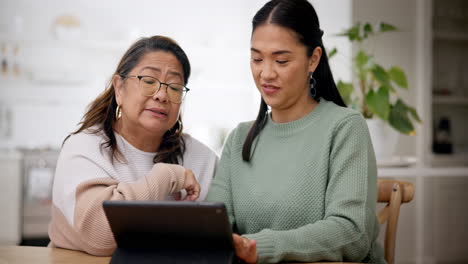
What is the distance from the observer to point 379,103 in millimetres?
2539

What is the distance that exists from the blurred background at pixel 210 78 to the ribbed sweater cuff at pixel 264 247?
2.58m

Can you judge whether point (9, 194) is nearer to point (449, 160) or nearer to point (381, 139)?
point (381, 139)

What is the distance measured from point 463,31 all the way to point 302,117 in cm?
340

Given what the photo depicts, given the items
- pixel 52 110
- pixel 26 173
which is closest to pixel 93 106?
pixel 26 173

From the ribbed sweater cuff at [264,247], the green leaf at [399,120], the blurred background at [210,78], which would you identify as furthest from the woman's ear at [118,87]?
the blurred background at [210,78]

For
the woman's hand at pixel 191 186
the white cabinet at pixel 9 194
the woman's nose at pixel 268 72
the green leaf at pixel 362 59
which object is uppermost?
the green leaf at pixel 362 59

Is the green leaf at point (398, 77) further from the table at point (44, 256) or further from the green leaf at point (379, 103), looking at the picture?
the table at point (44, 256)

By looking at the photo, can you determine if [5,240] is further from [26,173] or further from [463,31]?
[463,31]

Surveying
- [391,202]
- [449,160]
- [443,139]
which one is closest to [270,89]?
[391,202]

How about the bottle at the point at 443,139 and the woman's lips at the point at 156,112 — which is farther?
the bottle at the point at 443,139

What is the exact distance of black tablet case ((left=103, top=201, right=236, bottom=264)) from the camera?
895 mm

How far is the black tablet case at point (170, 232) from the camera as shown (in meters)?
0.89

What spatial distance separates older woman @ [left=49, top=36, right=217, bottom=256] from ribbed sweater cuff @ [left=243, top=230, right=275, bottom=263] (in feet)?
1.02

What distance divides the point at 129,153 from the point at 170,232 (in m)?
0.62
